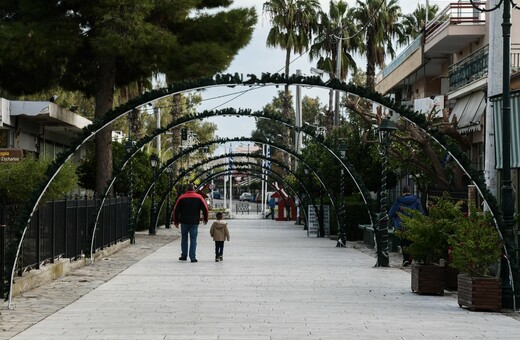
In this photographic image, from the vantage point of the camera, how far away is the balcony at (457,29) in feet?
130

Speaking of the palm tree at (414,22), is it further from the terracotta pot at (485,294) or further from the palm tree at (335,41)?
the terracotta pot at (485,294)

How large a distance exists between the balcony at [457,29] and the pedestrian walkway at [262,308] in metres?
18.7

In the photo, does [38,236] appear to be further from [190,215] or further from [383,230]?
[383,230]

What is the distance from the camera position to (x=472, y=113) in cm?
3803

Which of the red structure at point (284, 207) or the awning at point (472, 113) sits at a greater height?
the awning at point (472, 113)

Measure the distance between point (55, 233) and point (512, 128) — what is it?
352 inches

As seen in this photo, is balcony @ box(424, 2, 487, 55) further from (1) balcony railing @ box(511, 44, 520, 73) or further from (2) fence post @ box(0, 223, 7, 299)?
(2) fence post @ box(0, 223, 7, 299)

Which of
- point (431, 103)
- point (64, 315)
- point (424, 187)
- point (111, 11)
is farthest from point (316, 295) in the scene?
point (431, 103)

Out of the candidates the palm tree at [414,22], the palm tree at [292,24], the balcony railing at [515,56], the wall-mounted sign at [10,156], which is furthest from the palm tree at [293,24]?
the wall-mounted sign at [10,156]

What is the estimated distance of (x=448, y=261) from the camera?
17.1 meters

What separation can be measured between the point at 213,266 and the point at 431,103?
71.5ft

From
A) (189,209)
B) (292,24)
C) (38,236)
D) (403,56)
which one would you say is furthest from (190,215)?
(292,24)

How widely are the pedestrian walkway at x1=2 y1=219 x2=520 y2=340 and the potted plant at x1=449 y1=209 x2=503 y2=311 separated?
0.71 ft

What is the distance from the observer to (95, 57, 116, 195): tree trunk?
109ft
